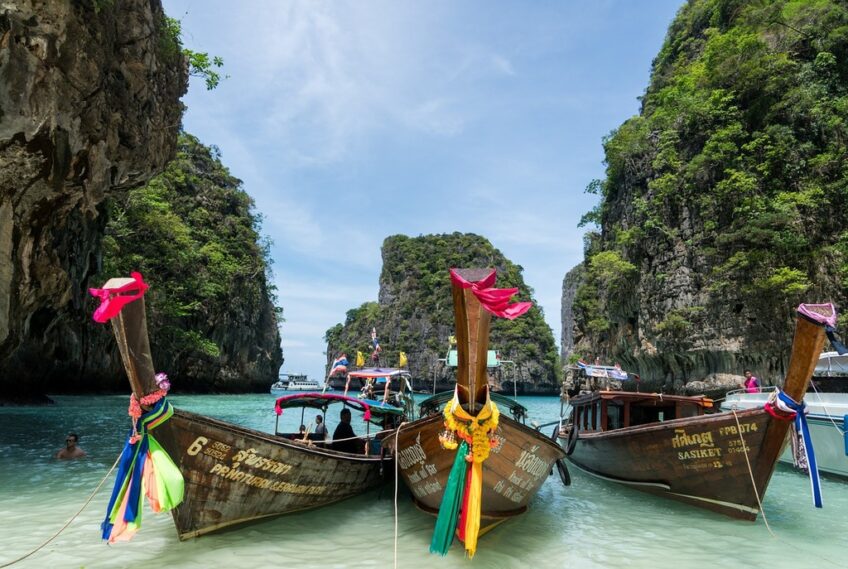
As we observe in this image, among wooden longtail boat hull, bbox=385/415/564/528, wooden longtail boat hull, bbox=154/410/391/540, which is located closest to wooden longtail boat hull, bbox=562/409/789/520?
wooden longtail boat hull, bbox=385/415/564/528

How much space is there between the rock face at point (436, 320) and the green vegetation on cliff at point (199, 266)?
2859 centimetres

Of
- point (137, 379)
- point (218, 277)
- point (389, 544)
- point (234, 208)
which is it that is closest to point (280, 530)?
point (389, 544)

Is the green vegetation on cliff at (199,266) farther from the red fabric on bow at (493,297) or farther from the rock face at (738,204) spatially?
the rock face at (738,204)

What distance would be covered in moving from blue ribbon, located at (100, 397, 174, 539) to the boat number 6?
1.79 feet

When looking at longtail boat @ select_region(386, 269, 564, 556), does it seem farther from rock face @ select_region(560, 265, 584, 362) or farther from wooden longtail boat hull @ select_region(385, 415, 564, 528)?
rock face @ select_region(560, 265, 584, 362)

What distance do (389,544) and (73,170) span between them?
10310 millimetres

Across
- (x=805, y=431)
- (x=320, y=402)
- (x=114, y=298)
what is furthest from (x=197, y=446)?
(x=805, y=431)

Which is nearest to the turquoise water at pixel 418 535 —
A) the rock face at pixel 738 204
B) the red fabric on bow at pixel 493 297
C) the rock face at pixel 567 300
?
the red fabric on bow at pixel 493 297

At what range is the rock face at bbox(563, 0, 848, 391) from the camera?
19406 millimetres

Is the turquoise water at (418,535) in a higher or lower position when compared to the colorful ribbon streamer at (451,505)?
lower

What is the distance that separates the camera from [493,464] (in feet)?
18.6

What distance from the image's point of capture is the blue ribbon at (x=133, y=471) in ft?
→ 15.4

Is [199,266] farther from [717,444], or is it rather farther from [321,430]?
[717,444]

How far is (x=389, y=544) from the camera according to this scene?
19.8ft
